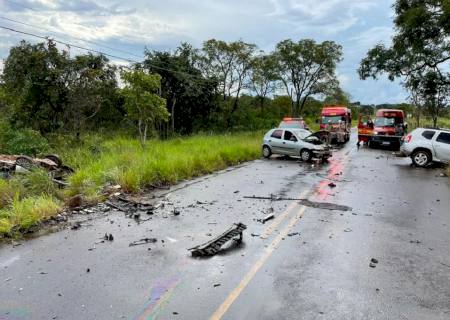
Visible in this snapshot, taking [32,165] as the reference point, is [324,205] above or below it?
below

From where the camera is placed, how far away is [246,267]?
227 inches

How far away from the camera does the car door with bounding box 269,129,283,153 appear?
2189 cm

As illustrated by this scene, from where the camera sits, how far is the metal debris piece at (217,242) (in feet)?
20.6

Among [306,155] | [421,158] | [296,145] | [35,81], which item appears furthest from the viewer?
[35,81]

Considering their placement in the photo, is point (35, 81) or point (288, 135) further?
point (35, 81)

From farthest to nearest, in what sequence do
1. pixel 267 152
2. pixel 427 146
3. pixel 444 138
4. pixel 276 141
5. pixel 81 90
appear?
1. pixel 81 90
2. pixel 267 152
3. pixel 276 141
4. pixel 427 146
5. pixel 444 138

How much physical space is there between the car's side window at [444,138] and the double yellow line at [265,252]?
38.0ft

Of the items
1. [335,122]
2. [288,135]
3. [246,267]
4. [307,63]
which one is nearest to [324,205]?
[246,267]

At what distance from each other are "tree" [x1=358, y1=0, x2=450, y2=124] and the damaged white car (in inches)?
289

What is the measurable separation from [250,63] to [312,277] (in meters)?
38.6

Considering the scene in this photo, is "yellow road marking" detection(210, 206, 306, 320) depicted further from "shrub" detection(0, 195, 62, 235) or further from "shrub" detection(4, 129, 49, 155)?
"shrub" detection(4, 129, 49, 155)

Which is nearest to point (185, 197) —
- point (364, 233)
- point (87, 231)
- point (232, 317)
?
point (87, 231)

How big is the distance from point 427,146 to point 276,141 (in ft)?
23.6

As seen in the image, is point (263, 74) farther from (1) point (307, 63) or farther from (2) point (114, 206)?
(2) point (114, 206)
